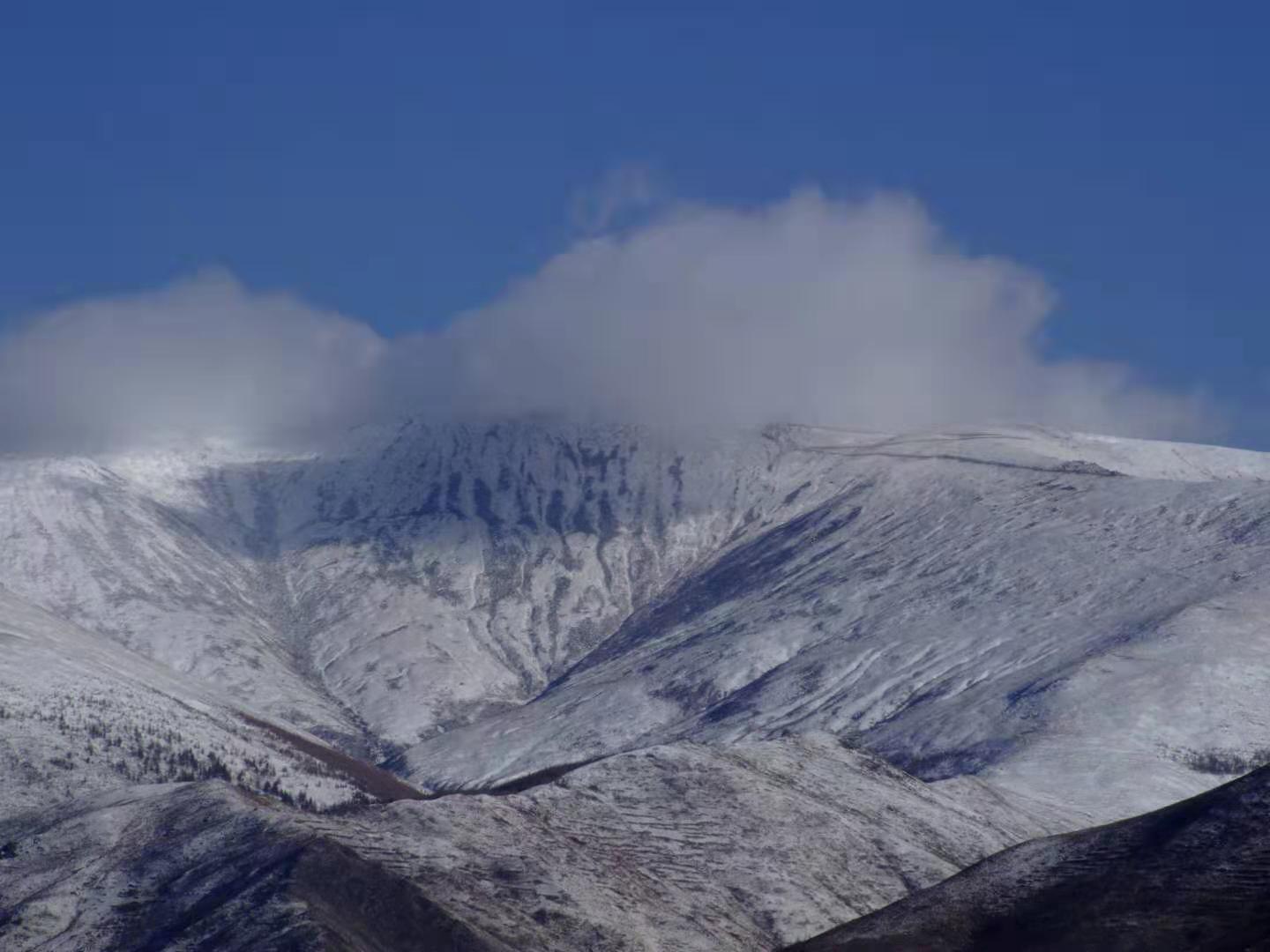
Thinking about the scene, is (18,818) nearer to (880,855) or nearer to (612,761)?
(612,761)

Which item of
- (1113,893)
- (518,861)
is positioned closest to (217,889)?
(518,861)

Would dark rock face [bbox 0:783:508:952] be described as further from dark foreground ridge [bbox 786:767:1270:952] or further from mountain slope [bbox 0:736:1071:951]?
dark foreground ridge [bbox 786:767:1270:952]

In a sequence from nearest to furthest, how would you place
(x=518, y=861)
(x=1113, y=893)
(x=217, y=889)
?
(x=1113, y=893), (x=217, y=889), (x=518, y=861)

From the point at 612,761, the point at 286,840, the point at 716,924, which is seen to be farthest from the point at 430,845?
the point at 612,761

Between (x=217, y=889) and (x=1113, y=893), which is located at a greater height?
(x=1113, y=893)

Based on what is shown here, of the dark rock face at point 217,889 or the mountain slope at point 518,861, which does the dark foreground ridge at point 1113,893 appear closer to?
the mountain slope at point 518,861

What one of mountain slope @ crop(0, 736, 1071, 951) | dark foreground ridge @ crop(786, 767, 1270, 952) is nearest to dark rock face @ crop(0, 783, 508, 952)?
mountain slope @ crop(0, 736, 1071, 951)

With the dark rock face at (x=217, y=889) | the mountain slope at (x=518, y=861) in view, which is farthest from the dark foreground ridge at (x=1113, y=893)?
the dark rock face at (x=217, y=889)


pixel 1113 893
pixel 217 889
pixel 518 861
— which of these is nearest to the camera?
pixel 1113 893

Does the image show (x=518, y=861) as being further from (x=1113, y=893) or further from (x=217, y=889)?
(x=1113, y=893)

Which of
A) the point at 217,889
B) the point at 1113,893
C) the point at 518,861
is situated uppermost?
the point at 1113,893
